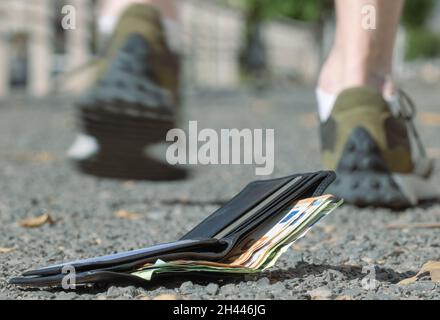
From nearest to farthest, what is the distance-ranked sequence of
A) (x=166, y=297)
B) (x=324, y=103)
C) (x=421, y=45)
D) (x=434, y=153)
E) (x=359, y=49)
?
(x=166, y=297)
(x=359, y=49)
(x=324, y=103)
(x=434, y=153)
(x=421, y=45)

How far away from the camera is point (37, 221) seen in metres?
1.79

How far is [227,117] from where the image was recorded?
612 centimetres

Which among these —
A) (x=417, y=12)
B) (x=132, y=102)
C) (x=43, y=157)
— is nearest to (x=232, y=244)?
(x=132, y=102)

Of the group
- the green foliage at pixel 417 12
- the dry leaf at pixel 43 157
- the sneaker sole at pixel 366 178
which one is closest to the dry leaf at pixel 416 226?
the sneaker sole at pixel 366 178

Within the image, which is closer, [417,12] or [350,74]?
[350,74]

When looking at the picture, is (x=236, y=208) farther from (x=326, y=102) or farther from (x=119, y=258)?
(x=326, y=102)

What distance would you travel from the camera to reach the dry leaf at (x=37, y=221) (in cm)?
177

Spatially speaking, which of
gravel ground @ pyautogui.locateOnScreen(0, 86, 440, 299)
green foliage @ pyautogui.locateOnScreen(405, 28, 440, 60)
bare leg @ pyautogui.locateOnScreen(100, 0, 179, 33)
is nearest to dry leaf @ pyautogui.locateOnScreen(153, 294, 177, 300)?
gravel ground @ pyautogui.locateOnScreen(0, 86, 440, 299)

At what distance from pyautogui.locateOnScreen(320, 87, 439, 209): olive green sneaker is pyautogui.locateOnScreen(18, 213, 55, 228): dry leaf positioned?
66 centimetres

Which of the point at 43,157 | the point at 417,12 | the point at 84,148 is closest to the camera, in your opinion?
the point at 84,148

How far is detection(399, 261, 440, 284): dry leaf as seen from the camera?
1255mm

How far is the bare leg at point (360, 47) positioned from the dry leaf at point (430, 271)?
66cm

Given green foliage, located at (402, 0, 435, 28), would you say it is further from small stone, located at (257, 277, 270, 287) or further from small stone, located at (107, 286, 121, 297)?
small stone, located at (107, 286, 121, 297)

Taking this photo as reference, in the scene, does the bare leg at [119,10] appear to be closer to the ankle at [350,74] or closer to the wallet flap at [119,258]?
the ankle at [350,74]
